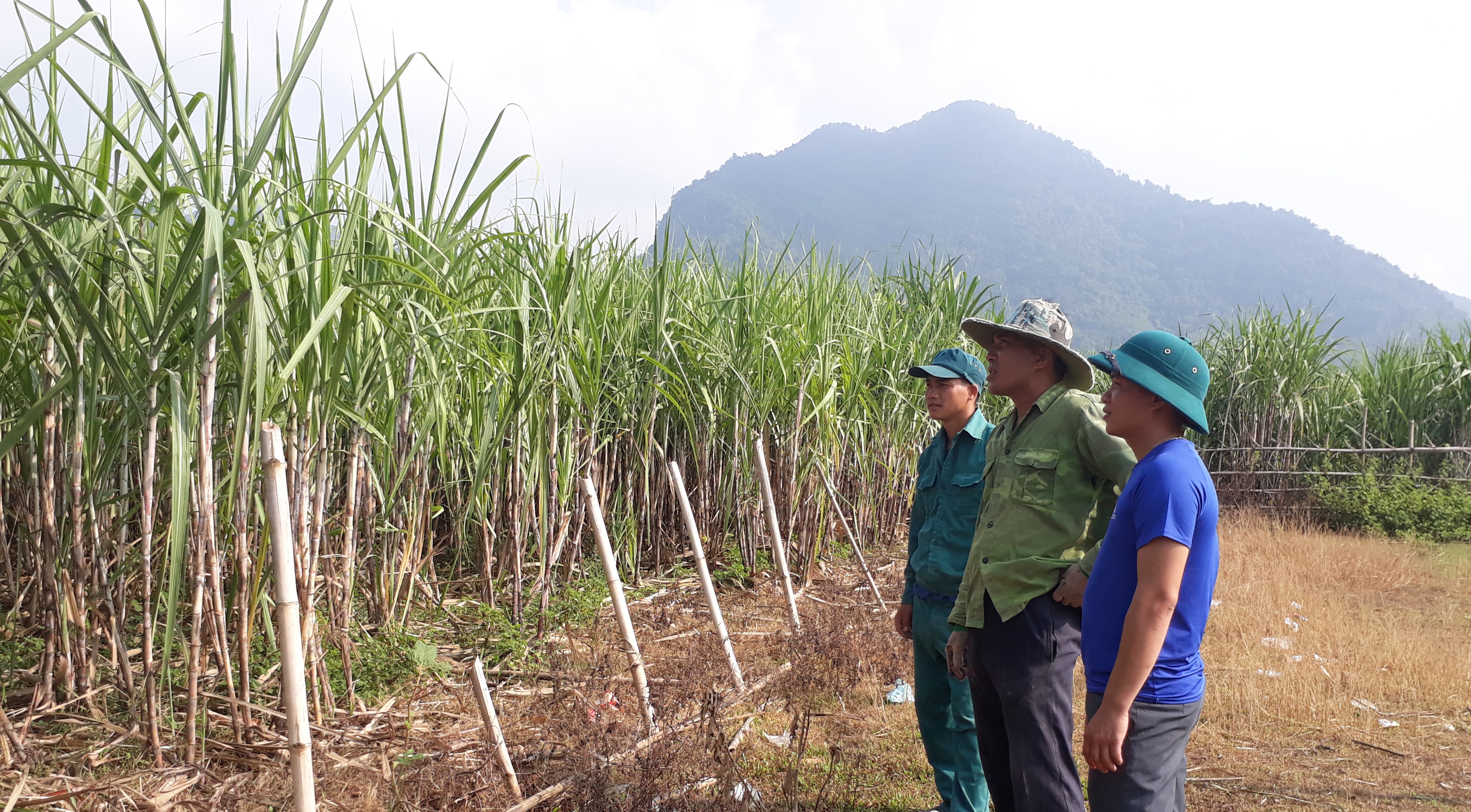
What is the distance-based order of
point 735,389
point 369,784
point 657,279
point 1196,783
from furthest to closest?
point 735,389 → point 657,279 → point 1196,783 → point 369,784

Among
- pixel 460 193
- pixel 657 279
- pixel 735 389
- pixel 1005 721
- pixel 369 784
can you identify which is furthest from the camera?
pixel 735 389

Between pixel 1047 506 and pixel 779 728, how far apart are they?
5.82 feet

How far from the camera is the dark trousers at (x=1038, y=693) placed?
6.59 feet

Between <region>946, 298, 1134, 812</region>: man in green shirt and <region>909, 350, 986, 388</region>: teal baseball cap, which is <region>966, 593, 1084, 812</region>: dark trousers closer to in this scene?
<region>946, 298, 1134, 812</region>: man in green shirt

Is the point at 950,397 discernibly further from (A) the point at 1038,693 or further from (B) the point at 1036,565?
(A) the point at 1038,693

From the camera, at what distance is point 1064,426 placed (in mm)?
2139

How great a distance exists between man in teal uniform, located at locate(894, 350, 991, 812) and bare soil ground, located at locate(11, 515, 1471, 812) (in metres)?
0.34

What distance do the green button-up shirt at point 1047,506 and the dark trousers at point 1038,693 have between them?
5 cm

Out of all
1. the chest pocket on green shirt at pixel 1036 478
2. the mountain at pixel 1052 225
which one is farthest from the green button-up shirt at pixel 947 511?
the mountain at pixel 1052 225

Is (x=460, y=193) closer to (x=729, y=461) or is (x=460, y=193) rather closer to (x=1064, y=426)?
(x=1064, y=426)

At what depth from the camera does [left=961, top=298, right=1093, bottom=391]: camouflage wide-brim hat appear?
224 centimetres

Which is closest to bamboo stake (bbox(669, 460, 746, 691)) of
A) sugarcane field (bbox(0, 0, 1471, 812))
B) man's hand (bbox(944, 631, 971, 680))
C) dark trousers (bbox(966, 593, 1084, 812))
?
sugarcane field (bbox(0, 0, 1471, 812))

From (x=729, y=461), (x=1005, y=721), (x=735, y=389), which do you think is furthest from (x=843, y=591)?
(x=1005, y=721)

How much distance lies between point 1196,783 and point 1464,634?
11.2ft
